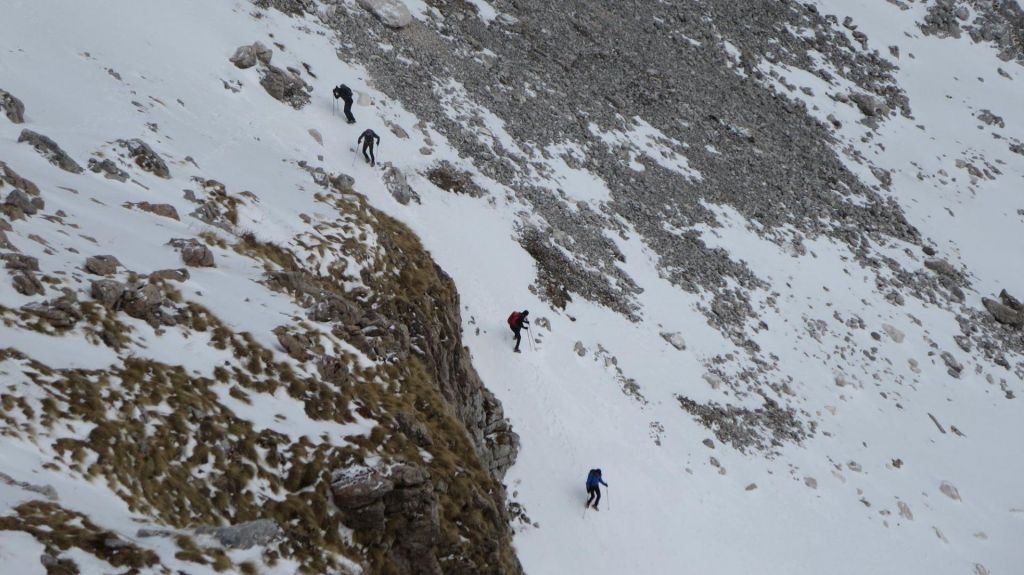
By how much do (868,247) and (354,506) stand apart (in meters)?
38.3

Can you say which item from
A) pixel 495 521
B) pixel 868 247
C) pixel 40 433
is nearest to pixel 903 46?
pixel 868 247

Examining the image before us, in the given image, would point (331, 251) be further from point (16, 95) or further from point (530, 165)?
point (530, 165)

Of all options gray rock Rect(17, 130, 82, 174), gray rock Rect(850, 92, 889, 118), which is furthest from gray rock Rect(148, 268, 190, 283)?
gray rock Rect(850, 92, 889, 118)

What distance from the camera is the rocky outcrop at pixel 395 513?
13008mm

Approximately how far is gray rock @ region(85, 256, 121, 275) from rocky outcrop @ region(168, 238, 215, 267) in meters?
1.82

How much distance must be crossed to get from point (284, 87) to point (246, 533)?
73.1 ft

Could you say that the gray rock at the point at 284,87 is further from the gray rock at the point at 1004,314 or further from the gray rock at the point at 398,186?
the gray rock at the point at 1004,314

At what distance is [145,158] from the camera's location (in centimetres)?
2005

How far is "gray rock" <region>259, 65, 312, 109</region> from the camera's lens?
29.4 m

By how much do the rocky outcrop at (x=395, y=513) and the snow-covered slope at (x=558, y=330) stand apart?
1.44 meters

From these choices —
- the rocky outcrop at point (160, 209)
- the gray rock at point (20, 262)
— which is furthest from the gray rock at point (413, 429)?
the rocky outcrop at point (160, 209)

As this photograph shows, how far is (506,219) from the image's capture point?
103 ft

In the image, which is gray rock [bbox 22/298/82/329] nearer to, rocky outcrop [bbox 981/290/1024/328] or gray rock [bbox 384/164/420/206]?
gray rock [bbox 384/164/420/206]

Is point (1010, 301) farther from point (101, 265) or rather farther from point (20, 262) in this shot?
point (20, 262)
